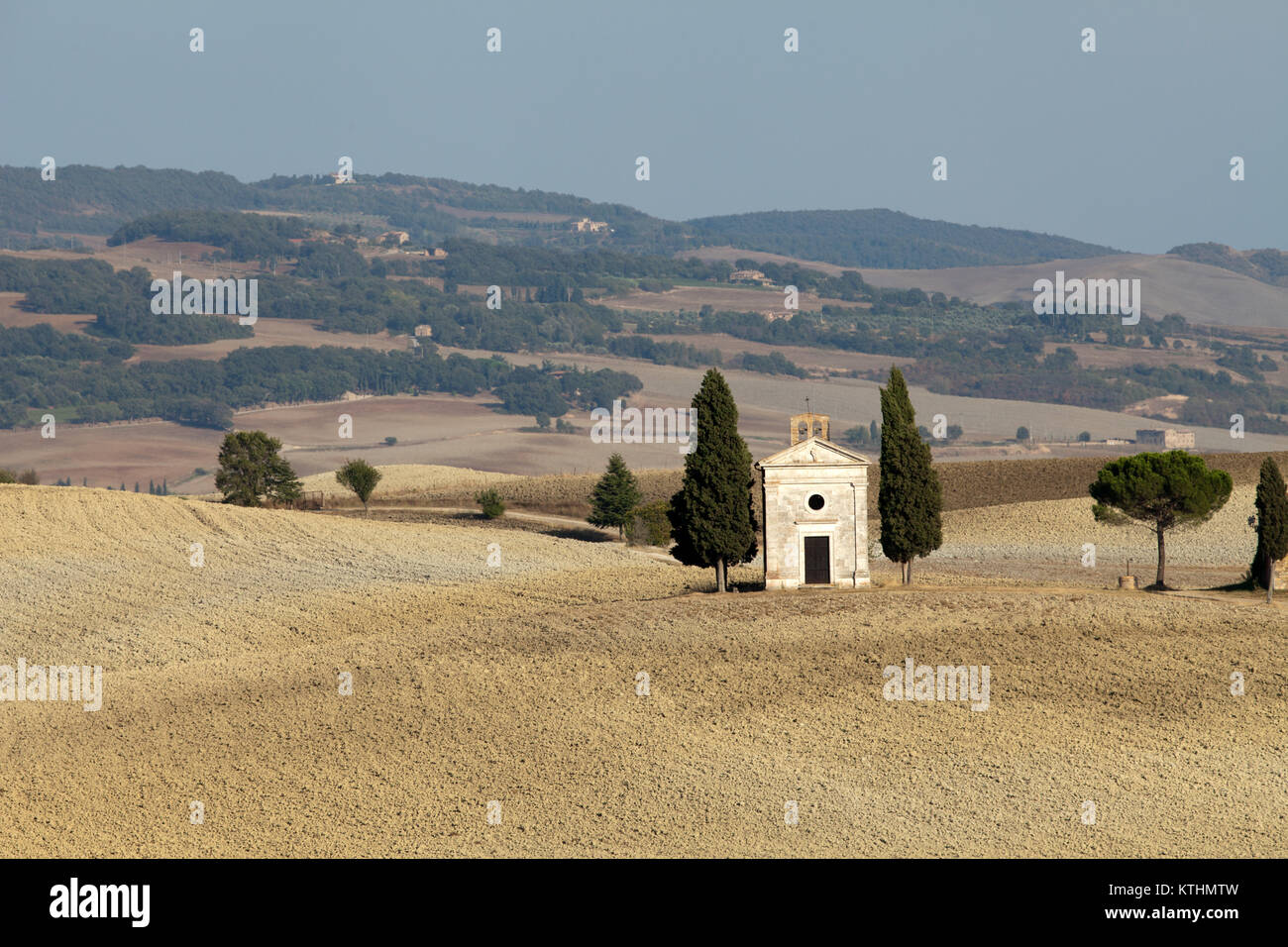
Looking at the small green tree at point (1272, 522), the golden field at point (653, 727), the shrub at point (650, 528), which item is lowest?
the golden field at point (653, 727)

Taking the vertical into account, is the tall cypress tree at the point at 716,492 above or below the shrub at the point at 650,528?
above

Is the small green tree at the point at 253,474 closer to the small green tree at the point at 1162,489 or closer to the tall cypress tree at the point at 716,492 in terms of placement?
the tall cypress tree at the point at 716,492

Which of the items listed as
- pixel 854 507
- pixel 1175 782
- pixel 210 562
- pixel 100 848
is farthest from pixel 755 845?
pixel 210 562

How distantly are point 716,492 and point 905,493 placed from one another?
7.42 m

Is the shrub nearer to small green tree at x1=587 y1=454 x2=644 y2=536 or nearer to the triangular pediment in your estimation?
small green tree at x1=587 y1=454 x2=644 y2=536

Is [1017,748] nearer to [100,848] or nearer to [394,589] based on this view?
[100,848]

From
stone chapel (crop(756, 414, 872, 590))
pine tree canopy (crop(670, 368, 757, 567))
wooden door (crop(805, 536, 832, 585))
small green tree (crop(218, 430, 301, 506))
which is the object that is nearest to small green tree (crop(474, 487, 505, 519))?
small green tree (crop(218, 430, 301, 506))

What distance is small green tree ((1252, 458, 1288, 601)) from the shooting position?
5594 cm

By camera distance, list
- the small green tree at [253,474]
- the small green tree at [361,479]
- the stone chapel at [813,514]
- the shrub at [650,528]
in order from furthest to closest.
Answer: the small green tree at [361,479] → the small green tree at [253,474] → the shrub at [650,528] → the stone chapel at [813,514]

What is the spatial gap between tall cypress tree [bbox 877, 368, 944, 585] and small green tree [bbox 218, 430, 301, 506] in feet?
194

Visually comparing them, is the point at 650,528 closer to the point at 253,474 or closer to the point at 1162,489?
the point at 253,474

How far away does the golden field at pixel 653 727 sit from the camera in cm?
3747

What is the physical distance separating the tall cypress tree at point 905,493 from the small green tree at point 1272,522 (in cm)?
1136

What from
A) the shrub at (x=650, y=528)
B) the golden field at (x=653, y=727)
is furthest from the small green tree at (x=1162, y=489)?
the shrub at (x=650, y=528)
